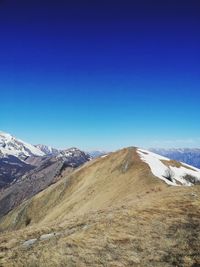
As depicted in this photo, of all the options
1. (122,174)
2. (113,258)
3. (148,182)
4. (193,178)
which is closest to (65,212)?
(122,174)

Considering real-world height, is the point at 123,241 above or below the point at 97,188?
above

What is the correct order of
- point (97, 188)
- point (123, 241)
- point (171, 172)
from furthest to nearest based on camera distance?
point (97, 188)
point (171, 172)
point (123, 241)

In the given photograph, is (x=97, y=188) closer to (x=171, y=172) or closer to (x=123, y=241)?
(x=171, y=172)

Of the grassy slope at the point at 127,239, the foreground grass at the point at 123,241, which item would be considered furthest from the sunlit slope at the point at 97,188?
the foreground grass at the point at 123,241

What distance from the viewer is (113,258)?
19.2 m

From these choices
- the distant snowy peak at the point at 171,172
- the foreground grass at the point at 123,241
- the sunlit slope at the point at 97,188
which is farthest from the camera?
the distant snowy peak at the point at 171,172

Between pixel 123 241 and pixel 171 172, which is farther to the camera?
pixel 171 172

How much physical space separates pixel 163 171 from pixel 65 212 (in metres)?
22.1

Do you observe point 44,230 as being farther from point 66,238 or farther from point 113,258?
point 113,258

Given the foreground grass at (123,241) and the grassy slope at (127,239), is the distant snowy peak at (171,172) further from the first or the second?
the foreground grass at (123,241)

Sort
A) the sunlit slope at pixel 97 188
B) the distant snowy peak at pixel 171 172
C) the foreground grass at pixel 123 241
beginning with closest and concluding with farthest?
the foreground grass at pixel 123 241
the sunlit slope at pixel 97 188
the distant snowy peak at pixel 171 172

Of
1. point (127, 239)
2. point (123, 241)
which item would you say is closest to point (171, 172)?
point (127, 239)

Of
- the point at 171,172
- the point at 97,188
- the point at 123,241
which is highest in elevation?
the point at 171,172

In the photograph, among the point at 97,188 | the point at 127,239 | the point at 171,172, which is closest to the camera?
the point at 127,239
